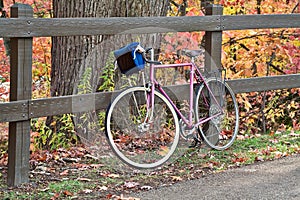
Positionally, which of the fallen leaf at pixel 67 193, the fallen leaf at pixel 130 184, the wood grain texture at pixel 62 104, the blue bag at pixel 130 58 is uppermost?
the blue bag at pixel 130 58

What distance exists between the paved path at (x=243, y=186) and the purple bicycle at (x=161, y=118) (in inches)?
22.8

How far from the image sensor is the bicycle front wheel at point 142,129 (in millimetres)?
6441

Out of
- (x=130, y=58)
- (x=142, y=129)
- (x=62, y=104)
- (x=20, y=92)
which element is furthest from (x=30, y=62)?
(x=142, y=129)

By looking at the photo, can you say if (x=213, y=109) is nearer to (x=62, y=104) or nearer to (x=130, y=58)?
(x=130, y=58)

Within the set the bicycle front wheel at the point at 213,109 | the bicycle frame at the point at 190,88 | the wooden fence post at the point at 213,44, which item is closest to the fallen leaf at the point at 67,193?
the bicycle frame at the point at 190,88

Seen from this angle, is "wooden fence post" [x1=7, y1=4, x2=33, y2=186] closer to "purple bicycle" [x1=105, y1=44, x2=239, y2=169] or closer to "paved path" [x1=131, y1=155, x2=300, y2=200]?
"purple bicycle" [x1=105, y1=44, x2=239, y2=169]

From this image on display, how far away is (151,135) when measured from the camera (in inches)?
298

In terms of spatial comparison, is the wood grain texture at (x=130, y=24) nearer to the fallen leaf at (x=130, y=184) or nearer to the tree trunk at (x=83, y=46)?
the tree trunk at (x=83, y=46)

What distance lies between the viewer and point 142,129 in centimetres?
652

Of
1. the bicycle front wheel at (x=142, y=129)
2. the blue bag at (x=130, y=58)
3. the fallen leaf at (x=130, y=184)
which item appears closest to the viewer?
the fallen leaf at (x=130, y=184)

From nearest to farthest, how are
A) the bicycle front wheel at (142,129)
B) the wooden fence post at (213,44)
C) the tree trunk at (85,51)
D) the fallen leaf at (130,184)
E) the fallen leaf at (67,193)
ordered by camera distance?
1. the fallen leaf at (67,193)
2. the fallen leaf at (130,184)
3. the bicycle front wheel at (142,129)
4. the wooden fence post at (213,44)
5. the tree trunk at (85,51)

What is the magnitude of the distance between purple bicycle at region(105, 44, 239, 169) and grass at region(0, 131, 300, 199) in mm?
150

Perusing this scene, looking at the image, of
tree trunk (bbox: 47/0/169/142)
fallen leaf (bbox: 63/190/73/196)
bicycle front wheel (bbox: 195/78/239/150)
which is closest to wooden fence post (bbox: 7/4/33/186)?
fallen leaf (bbox: 63/190/73/196)

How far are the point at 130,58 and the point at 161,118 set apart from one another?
5.97 feet
